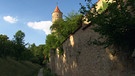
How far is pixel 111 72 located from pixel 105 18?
336 cm

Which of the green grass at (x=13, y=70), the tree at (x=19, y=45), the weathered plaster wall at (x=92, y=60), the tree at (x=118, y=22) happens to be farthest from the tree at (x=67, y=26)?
the tree at (x=118, y=22)

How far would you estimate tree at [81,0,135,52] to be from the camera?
902 cm

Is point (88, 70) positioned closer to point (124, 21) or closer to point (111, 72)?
point (111, 72)

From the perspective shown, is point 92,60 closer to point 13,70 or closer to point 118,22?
point 118,22

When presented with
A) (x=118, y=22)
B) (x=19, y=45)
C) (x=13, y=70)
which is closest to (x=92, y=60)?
(x=118, y=22)

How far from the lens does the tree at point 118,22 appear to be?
9.02m

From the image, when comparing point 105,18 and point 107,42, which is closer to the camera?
point 105,18

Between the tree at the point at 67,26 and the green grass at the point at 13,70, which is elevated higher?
the tree at the point at 67,26

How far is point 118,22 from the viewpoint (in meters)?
9.04

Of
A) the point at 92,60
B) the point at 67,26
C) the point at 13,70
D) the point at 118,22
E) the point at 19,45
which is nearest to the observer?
the point at 118,22

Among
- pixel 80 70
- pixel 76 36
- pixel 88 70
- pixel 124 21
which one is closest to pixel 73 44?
pixel 76 36

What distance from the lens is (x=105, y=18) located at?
9492 millimetres

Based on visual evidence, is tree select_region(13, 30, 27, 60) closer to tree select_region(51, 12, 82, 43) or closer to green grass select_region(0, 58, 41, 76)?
green grass select_region(0, 58, 41, 76)

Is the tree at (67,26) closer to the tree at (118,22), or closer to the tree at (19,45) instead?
the tree at (19,45)
